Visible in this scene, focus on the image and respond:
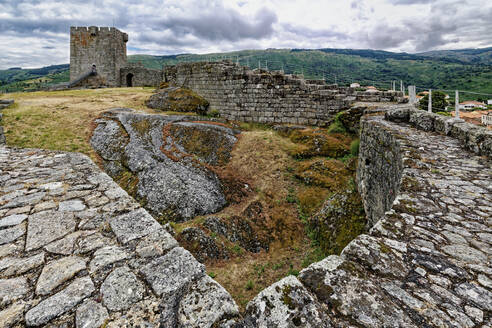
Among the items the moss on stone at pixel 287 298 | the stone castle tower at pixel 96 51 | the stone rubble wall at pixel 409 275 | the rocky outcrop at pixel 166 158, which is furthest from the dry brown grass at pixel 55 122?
the stone castle tower at pixel 96 51

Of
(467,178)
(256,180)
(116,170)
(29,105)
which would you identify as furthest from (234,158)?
(29,105)

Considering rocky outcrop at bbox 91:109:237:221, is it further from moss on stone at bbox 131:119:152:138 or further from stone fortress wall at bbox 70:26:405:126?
stone fortress wall at bbox 70:26:405:126

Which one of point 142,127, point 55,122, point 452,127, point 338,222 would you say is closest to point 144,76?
point 55,122

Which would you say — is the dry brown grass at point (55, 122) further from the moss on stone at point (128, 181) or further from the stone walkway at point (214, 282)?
the stone walkway at point (214, 282)

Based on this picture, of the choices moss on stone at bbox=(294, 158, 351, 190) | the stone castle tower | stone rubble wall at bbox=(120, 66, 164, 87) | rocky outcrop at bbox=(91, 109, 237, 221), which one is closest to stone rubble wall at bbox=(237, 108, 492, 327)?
moss on stone at bbox=(294, 158, 351, 190)

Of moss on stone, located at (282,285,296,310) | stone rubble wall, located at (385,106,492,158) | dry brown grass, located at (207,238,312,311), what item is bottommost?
dry brown grass, located at (207,238,312,311)

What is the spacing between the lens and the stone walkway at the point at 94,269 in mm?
1883

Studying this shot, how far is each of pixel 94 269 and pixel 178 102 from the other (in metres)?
13.1

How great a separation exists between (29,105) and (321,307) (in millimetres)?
16595

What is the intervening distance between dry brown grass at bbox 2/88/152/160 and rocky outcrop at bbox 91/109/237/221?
0.67 meters

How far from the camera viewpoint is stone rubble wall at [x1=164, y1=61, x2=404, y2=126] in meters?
12.5

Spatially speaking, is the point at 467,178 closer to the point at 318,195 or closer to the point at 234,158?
the point at 318,195

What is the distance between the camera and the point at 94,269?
2.31 metres

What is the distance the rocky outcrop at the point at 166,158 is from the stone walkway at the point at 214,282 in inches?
152
